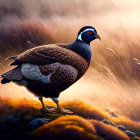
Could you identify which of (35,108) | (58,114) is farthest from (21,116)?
(58,114)

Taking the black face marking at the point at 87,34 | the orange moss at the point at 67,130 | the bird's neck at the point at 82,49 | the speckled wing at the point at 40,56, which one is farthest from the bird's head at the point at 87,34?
the orange moss at the point at 67,130

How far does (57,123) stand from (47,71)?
1.14 meters

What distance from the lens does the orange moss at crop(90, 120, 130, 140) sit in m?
5.82

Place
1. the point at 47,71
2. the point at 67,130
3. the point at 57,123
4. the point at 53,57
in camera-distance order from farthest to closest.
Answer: the point at 53,57, the point at 47,71, the point at 57,123, the point at 67,130

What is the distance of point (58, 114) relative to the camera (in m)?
6.18

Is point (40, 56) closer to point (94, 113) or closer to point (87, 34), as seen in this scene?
point (87, 34)

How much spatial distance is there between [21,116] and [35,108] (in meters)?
0.47

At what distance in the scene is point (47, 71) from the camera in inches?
229

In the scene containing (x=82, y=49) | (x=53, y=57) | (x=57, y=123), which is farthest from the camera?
(x=82, y=49)

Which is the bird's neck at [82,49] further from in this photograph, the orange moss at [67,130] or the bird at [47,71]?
the orange moss at [67,130]

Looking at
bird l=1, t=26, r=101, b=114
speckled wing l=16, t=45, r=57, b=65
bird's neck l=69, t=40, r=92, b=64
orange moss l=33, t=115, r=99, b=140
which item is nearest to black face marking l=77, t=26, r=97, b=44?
bird's neck l=69, t=40, r=92, b=64

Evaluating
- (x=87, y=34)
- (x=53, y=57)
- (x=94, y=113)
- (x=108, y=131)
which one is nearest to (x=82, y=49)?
(x=87, y=34)

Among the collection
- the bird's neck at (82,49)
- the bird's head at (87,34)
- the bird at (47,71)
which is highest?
the bird's head at (87,34)

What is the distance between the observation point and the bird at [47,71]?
5.84m
